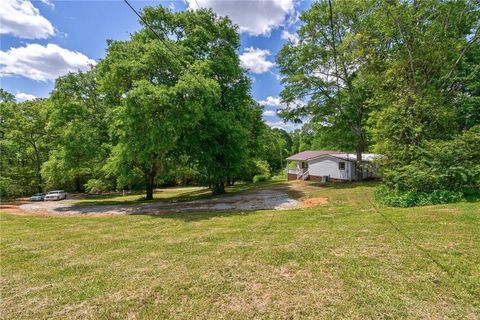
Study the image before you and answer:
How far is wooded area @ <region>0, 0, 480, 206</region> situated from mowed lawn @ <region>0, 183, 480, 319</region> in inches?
155

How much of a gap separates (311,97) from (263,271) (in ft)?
66.9

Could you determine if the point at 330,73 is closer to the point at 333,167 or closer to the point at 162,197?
the point at 333,167

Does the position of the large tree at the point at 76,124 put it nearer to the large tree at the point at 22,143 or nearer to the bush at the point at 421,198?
the large tree at the point at 22,143

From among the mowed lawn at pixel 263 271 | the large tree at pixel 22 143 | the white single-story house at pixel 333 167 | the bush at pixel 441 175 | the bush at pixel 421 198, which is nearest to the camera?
the mowed lawn at pixel 263 271

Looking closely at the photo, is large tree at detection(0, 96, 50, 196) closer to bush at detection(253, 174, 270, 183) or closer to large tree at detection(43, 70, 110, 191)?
large tree at detection(43, 70, 110, 191)

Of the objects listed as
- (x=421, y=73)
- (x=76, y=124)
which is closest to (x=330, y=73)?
(x=421, y=73)

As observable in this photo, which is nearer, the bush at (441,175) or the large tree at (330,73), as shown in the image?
the bush at (441,175)

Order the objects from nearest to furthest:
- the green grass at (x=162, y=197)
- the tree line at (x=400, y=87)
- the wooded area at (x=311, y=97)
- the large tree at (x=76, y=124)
→ the tree line at (x=400, y=87) < the wooded area at (x=311, y=97) < the large tree at (x=76, y=124) < the green grass at (x=162, y=197)

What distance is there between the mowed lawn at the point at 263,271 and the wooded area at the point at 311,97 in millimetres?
3935

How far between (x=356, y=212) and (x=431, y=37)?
1222cm

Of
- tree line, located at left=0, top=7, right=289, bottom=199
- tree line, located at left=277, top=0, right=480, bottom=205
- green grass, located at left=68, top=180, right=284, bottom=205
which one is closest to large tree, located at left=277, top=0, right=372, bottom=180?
tree line, located at left=277, top=0, right=480, bottom=205

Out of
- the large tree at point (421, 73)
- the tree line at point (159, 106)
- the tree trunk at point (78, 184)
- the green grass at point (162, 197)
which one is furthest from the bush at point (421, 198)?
the tree trunk at point (78, 184)

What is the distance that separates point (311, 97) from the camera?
2306cm

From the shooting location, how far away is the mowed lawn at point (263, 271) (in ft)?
12.8
